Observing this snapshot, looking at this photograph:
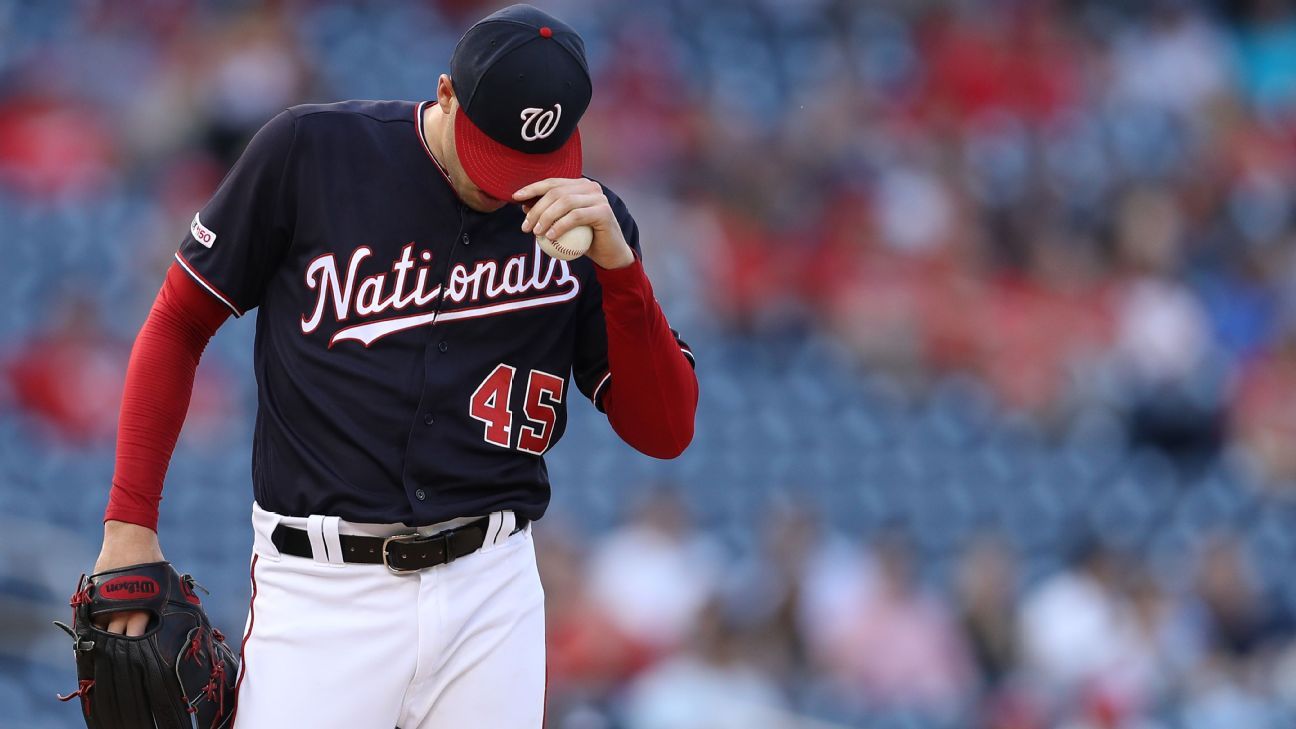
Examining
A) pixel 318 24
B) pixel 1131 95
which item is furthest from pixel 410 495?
pixel 1131 95

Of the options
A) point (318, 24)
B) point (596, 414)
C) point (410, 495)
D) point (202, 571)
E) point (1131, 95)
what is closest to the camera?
point (410, 495)

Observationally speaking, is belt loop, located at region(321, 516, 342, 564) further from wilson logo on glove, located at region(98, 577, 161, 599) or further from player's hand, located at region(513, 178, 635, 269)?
player's hand, located at region(513, 178, 635, 269)

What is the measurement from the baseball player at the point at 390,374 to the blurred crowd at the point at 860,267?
3.04m

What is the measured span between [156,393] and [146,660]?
37 centimetres

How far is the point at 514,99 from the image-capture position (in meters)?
2.11

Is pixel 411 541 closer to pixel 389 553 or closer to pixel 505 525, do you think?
pixel 389 553

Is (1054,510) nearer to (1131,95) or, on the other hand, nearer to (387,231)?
(1131,95)

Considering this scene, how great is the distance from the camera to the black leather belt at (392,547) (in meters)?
2.15

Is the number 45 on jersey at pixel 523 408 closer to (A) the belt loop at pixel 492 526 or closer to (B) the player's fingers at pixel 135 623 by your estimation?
(A) the belt loop at pixel 492 526

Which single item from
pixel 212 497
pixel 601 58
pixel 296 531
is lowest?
pixel 296 531

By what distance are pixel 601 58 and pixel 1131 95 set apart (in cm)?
347

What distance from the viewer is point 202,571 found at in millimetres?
5797

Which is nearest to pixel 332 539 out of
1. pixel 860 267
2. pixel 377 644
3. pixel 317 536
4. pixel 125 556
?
pixel 317 536

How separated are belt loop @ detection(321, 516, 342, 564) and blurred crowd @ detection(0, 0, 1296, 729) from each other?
309 centimetres
